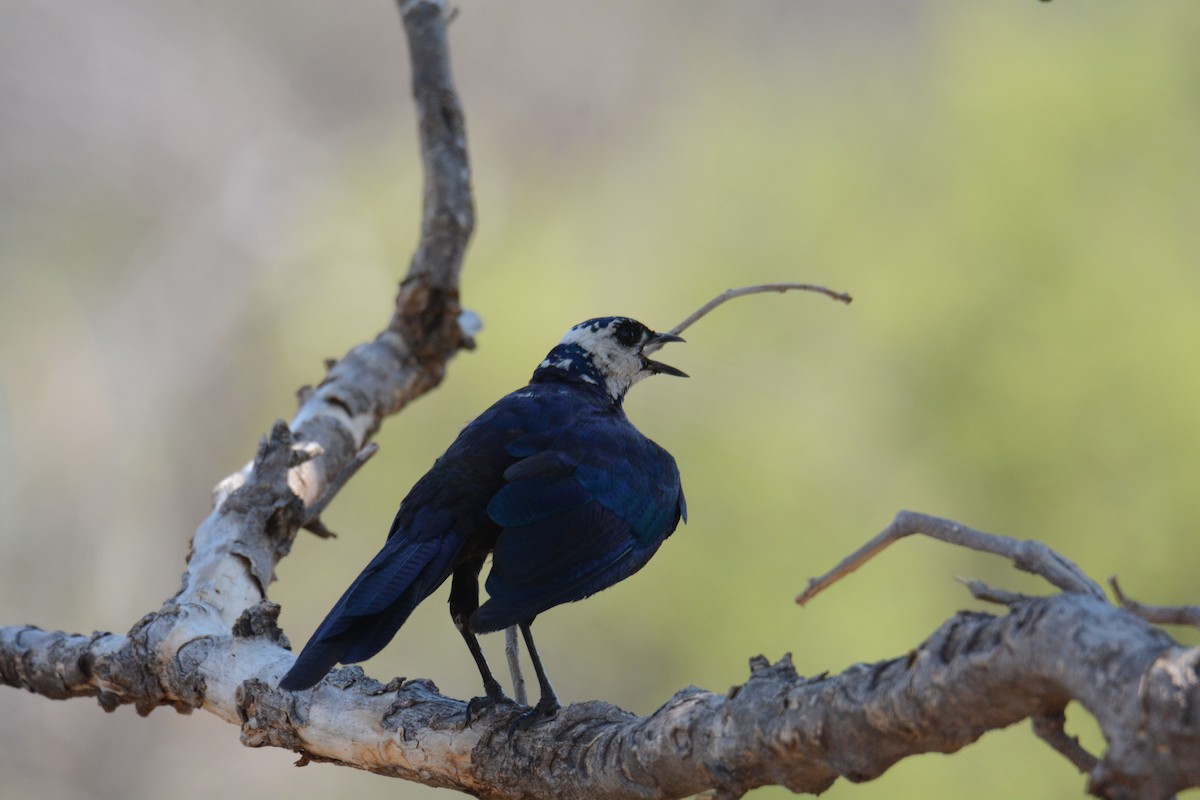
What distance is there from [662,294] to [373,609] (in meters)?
7.99

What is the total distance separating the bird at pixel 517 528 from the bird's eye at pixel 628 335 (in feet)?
1.93

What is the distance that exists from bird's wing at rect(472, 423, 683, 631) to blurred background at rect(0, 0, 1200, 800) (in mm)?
4816

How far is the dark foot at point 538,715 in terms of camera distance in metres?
2.70

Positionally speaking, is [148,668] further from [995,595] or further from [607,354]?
[995,595]

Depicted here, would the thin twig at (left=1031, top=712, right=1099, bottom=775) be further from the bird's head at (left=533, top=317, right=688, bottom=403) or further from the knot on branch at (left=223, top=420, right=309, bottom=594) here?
the knot on branch at (left=223, top=420, right=309, bottom=594)

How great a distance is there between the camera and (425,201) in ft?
17.4

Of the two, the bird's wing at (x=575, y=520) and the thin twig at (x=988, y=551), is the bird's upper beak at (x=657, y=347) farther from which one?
the thin twig at (x=988, y=551)

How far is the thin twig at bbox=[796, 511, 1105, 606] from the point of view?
1.95m

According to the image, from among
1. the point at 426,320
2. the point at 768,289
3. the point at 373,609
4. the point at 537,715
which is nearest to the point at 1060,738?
the point at 537,715

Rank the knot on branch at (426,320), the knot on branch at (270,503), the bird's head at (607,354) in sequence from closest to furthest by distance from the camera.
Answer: the knot on branch at (270,503), the bird's head at (607,354), the knot on branch at (426,320)

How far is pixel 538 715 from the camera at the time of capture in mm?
2748

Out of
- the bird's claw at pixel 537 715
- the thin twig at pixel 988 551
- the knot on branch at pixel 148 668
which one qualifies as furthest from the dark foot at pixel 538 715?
the knot on branch at pixel 148 668

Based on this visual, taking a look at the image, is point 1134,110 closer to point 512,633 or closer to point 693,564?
point 693,564

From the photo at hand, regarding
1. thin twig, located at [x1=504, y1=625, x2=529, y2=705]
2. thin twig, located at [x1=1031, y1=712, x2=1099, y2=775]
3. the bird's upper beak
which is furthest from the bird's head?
thin twig, located at [x1=1031, y1=712, x2=1099, y2=775]
